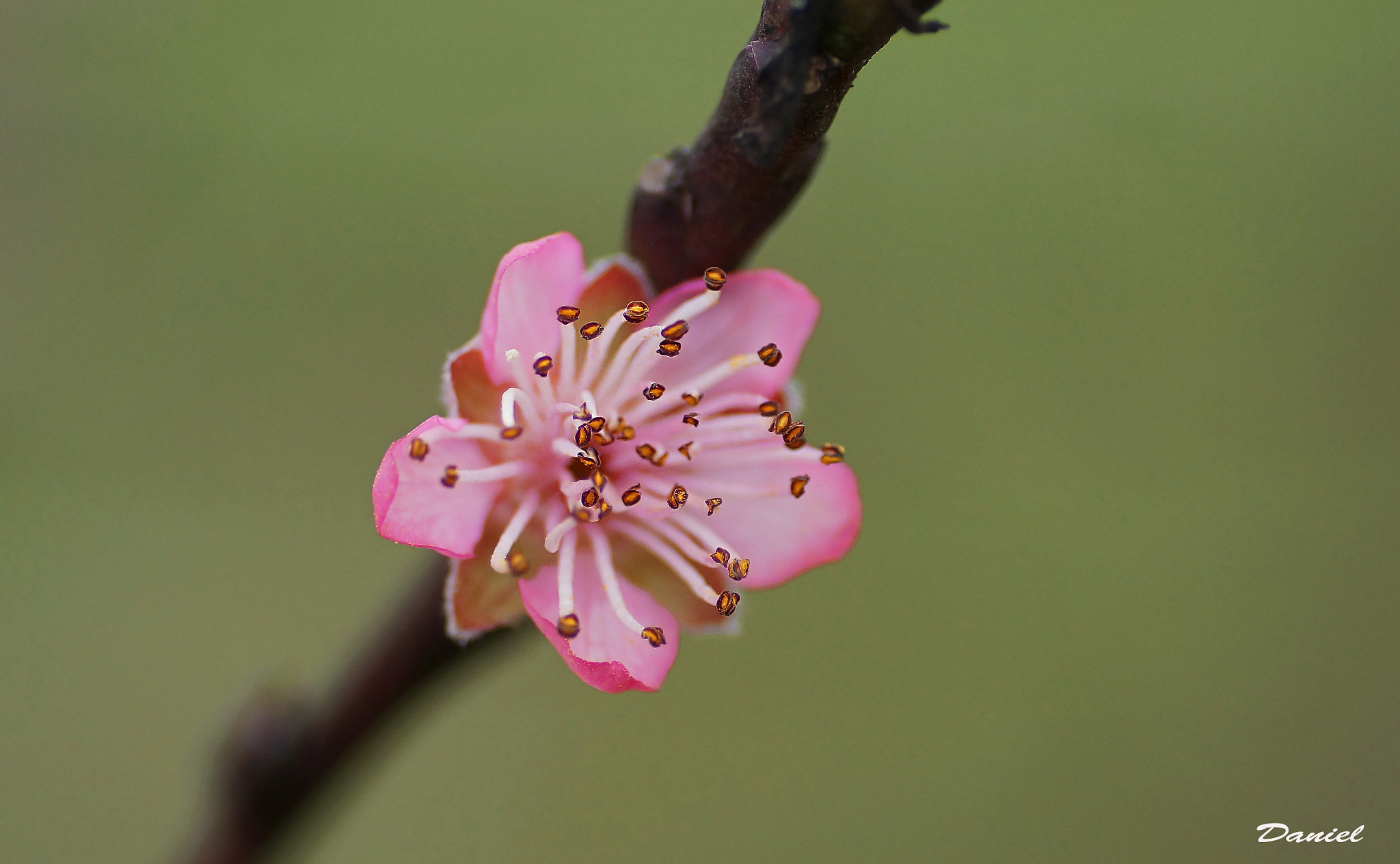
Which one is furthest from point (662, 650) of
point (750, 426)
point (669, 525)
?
point (750, 426)

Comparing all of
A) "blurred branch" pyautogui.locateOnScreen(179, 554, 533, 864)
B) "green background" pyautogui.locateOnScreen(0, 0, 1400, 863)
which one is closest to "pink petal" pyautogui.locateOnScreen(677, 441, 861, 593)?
"blurred branch" pyautogui.locateOnScreen(179, 554, 533, 864)

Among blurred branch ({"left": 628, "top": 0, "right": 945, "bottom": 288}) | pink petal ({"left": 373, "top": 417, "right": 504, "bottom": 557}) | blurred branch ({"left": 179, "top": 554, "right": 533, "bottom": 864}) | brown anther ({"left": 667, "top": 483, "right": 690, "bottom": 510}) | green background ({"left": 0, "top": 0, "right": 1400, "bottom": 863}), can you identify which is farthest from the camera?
green background ({"left": 0, "top": 0, "right": 1400, "bottom": 863})

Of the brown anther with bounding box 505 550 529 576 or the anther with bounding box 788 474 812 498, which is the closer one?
the brown anther with bounding box 505 550 529 576

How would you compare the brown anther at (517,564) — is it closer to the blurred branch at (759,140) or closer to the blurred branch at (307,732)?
the blurred branch at (307,732)

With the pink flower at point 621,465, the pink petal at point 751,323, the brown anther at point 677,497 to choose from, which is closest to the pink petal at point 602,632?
the pink flower at point 621,465

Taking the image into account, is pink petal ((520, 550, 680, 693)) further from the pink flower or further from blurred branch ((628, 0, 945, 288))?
blurred branch ((628, 0, 945, 288))

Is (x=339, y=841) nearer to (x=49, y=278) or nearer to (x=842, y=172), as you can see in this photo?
(x=49, y=278)

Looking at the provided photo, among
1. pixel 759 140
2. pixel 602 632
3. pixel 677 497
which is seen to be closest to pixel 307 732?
pixel 602 632

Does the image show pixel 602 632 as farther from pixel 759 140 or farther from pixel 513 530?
pixel 759 140
